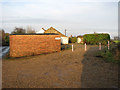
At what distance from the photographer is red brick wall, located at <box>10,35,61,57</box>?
1694 cm

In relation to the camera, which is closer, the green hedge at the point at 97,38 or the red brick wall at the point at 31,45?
the red brick wall at the point at 31,45

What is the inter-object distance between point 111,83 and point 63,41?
35.6 metres

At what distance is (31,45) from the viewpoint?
17750 millimetres

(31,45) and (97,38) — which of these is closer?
(31,45)

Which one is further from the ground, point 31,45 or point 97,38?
point 97,38

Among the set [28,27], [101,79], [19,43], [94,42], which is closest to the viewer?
[101,79]

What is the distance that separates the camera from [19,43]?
1714cm

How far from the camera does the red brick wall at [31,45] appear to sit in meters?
16.9

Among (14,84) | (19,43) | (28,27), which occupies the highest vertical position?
(28,27)

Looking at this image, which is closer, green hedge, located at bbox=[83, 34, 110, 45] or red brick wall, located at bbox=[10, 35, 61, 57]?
red brick wall, located at bbox=[10, 35, 61, 57]

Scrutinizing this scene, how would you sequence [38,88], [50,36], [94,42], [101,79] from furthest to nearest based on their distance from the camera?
[94,42]
[50,36]
[101,79]
[38,88]

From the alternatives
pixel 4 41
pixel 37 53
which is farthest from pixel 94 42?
pixel 4 41

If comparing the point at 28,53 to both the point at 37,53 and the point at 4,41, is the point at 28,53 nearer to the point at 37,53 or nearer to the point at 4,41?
the point at 37,53

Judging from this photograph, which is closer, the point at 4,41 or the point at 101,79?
the point at 101,79
